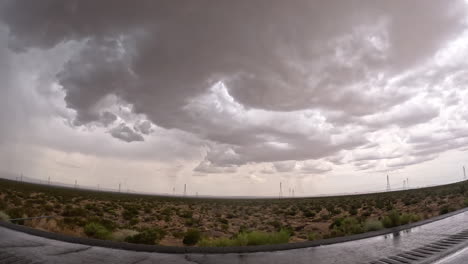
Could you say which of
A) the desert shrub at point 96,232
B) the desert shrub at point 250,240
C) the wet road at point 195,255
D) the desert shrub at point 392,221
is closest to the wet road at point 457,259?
the wet road at point 195,255

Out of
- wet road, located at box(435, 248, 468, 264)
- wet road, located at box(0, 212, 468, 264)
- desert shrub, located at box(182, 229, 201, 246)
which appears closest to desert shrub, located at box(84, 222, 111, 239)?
desert shrub, located at box(182, 229, 201, 246)

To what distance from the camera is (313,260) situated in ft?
22.2

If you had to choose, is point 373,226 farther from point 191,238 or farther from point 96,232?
point 96,232

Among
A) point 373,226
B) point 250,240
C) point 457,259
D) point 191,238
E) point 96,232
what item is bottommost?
point 191,238

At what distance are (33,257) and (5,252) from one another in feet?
3.21

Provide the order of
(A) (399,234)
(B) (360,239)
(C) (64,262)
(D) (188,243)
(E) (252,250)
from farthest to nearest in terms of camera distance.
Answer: (D) (188,243), (A) (399,234), (B) (360,239), (E) (252,250), (C) (64,262)

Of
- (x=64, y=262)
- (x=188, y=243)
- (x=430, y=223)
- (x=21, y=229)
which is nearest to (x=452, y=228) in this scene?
(x=430, y=223)

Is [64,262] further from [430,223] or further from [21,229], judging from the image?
[430,223]

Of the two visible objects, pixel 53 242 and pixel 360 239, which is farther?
pixel 360 239

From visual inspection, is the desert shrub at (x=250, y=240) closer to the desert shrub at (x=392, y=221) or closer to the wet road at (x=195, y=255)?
the wet road at (x=195, y=255)

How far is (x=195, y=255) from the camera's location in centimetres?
720

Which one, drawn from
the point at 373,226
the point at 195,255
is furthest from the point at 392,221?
the point at 195,255

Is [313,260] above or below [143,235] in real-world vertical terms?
above

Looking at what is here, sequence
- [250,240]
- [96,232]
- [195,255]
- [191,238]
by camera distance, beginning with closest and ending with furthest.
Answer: [195,255] → [250,240] → [96,232] → [191,238]
